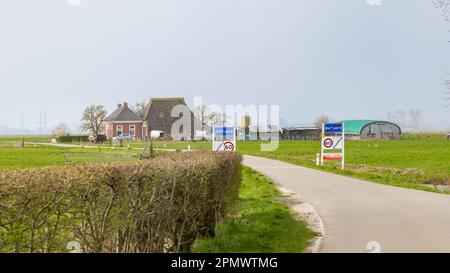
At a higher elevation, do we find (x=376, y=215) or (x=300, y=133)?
(x=300, y=133)

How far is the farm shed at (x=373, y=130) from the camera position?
280 ft

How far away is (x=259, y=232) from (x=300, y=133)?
83.8 meters

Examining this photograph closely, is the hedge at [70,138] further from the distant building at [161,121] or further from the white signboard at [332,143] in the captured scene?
the white signboard at [332,143]

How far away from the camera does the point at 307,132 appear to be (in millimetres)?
91875

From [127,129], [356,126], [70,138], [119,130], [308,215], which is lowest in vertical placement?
[308,215]

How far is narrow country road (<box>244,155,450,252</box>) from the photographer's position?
28.0 feet

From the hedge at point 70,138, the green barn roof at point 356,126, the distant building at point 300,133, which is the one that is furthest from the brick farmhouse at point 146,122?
the green barn roof at point 356,126

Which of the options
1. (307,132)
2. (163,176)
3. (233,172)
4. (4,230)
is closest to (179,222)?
(163,176)

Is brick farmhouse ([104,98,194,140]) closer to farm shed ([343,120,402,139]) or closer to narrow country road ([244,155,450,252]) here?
farm shed ([343,120,402,139])

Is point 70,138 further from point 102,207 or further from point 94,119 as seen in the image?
point 102,207

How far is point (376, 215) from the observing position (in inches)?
460

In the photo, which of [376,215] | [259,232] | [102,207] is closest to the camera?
[102,207]

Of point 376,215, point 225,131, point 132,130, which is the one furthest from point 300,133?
point 376,215
